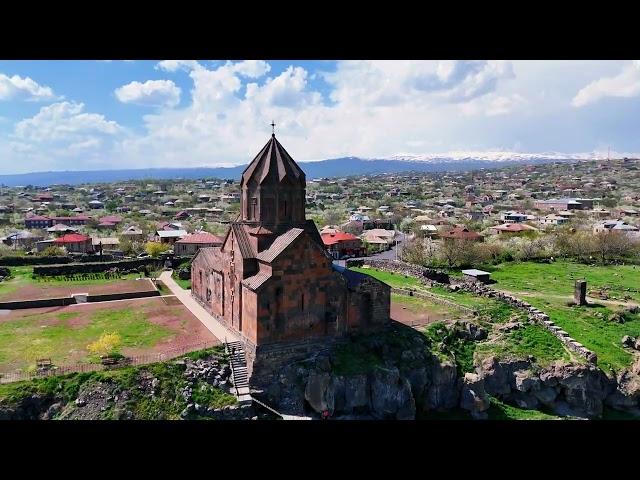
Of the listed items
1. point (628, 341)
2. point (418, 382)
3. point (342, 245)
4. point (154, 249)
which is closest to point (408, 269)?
point (342, 245)

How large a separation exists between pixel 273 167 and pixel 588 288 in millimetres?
26587

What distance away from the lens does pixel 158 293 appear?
3466cm

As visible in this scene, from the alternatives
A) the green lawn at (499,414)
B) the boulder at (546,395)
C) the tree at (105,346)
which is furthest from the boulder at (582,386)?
the tree at (105,346)

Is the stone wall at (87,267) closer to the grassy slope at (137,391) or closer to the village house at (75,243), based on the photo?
the village house at (75,243)

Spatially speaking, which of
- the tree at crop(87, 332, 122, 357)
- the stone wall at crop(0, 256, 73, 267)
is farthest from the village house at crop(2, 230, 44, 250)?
the tree at crop(87, 332, 122, 357)

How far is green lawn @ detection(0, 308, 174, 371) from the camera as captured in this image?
23.2 metres

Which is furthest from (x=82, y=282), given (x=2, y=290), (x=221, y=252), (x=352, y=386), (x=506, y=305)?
(x=506, y=305)

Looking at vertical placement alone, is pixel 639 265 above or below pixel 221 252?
below

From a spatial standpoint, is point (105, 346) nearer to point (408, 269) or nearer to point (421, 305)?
point (421, 305)

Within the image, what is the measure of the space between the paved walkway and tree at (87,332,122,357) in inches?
184

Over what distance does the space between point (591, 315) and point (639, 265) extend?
65.7 ft

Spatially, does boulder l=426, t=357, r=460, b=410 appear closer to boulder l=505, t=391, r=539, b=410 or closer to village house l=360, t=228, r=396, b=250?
boulder l=505, t=391, r=539, b=410

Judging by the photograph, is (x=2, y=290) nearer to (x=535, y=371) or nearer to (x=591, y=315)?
(x=535, y=371)

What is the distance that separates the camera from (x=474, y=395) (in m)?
25.0
